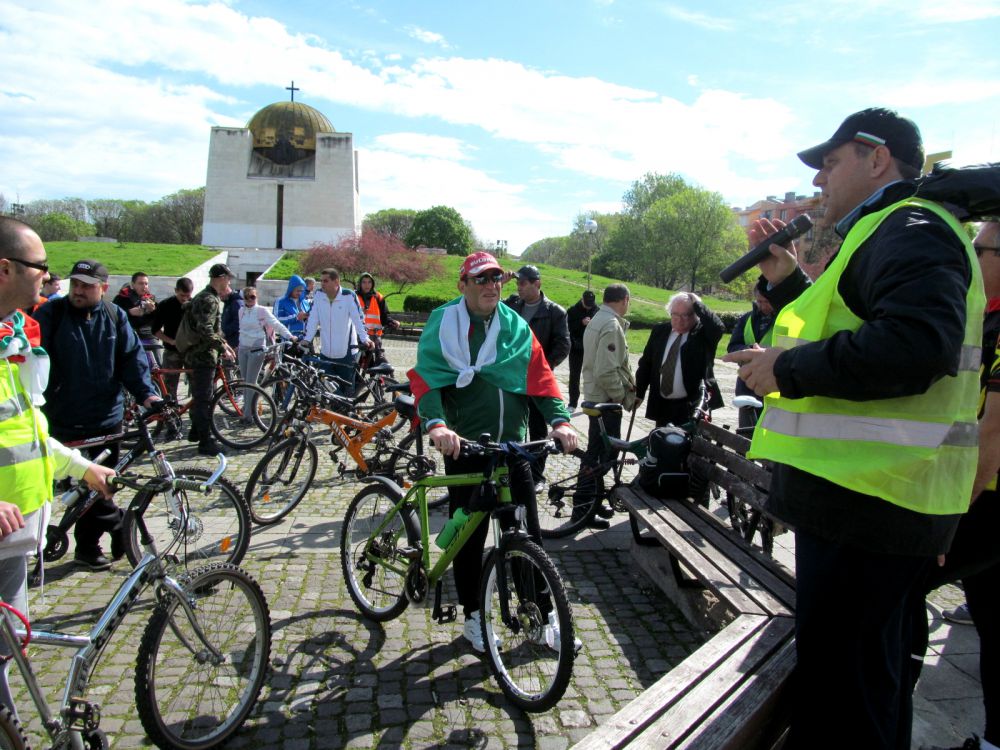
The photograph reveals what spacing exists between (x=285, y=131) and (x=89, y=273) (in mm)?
54632

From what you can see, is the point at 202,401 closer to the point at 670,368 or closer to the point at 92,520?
the point at 92,520

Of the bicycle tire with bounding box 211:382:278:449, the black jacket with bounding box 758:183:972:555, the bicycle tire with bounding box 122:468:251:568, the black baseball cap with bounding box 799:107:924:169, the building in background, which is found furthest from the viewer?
the building in background

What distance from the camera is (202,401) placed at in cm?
779

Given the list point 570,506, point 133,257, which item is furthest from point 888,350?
point 133,257

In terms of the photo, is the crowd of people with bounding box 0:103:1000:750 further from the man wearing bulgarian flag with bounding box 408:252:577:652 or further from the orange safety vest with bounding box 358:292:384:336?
the orange safety vest with bounding box 358:292:384:336

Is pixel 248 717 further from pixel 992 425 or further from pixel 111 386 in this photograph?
pixel 992 425

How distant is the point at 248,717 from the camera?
2.97 m

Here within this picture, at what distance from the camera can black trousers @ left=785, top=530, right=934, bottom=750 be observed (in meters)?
1.80

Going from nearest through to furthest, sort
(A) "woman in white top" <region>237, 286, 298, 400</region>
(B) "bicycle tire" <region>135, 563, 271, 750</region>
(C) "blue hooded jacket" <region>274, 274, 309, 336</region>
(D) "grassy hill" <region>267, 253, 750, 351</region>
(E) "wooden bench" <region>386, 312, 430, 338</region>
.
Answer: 1. (B) "bicycle tire" <region>135, 563, 271, 750</region>
2. (A) "woman in white top" <region>237, 286, 298, 400</region>
3. (C) "blue hooded jacket" <region>274, 274, 309, 336</region>
4. (E) "wooden bench" <region>386, 312, 430, 338</region>
5. (D) "grassy hill" <region>267, 253, 750, 351</region>

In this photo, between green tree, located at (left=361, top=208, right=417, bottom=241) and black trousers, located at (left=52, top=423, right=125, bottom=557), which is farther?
green tree, located at (left=361, top=208, right=417, bottom=241)

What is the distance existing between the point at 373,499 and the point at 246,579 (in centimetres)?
116

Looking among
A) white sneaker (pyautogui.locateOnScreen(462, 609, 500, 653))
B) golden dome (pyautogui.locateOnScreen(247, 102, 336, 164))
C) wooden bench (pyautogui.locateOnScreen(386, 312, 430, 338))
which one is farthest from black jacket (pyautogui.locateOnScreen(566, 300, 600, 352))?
golden dome (pyautogui.locateOnScreen(247, 102, 336, 164))

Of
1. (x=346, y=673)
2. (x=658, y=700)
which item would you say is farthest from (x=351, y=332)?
(x=658, y=700)

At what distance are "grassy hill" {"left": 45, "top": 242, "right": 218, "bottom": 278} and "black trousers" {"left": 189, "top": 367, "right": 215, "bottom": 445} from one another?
115 feet
